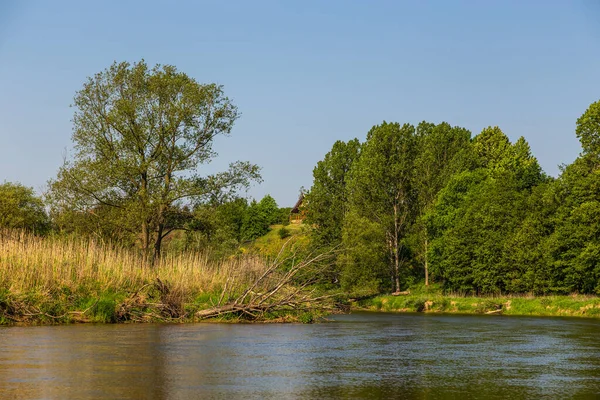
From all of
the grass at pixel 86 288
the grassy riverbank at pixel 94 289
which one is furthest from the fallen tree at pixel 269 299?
the grass at pixel 86 288

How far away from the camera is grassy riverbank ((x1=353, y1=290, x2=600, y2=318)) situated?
49625 millimetres

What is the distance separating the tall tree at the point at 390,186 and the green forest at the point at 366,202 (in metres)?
0.15

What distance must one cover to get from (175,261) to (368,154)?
44.5 m

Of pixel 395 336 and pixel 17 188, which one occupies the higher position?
pixel 17 188

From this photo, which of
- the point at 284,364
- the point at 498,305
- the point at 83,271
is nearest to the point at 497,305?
the point at 498,305

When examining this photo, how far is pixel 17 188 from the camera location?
3529 inches

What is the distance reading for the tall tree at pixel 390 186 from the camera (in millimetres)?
78125

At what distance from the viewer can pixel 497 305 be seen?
181 feet

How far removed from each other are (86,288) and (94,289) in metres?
0.40

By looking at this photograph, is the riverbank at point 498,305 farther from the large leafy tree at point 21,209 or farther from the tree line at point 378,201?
the large leafy tree at point 21,209

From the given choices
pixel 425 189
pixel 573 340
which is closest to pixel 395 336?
pixel 573 340

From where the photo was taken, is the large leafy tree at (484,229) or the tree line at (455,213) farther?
the large leafy tree at (484,229)

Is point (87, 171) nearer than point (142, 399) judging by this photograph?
No

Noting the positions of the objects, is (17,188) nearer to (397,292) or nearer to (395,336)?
(397,292)
